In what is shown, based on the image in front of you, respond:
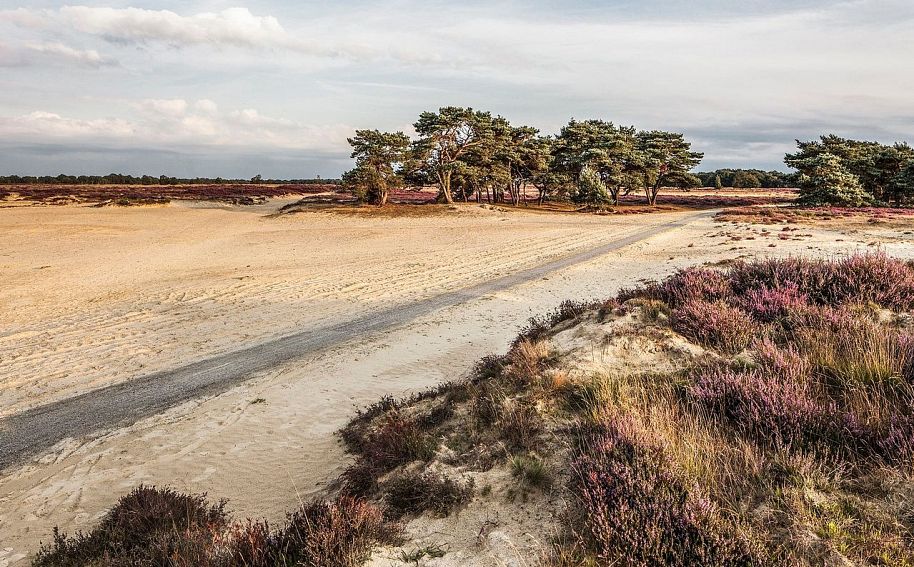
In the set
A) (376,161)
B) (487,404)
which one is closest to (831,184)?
(376,161)

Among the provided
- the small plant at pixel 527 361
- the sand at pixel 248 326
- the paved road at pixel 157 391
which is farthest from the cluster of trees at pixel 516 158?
the small plant at pixel 527 361

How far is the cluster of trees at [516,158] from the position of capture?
5253 cm

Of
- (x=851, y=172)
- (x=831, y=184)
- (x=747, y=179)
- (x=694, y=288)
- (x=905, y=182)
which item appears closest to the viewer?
(x=694, y=288)

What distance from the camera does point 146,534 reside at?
13.7 ft

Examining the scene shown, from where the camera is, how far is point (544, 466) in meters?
4.25

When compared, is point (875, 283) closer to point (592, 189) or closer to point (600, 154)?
point (592, 189)

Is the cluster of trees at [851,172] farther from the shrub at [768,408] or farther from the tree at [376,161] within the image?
the shrub at [768,408]

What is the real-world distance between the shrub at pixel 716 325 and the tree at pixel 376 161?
4760cm

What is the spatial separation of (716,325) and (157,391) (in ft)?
28.6

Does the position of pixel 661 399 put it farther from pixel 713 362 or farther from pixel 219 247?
pixel 219 247

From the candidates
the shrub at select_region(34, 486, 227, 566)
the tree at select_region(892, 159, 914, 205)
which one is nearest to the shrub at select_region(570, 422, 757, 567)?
the shrub at select_region(34, 486, 227, 566)

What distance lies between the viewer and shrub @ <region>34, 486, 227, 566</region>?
12.4 feet

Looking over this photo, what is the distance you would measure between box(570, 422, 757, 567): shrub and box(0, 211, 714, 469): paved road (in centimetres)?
683

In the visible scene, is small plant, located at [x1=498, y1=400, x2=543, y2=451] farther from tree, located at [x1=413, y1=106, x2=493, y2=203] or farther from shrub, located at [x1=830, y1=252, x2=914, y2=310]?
tree, located at [x1=413, y1=106, x2=493, y2=203]
